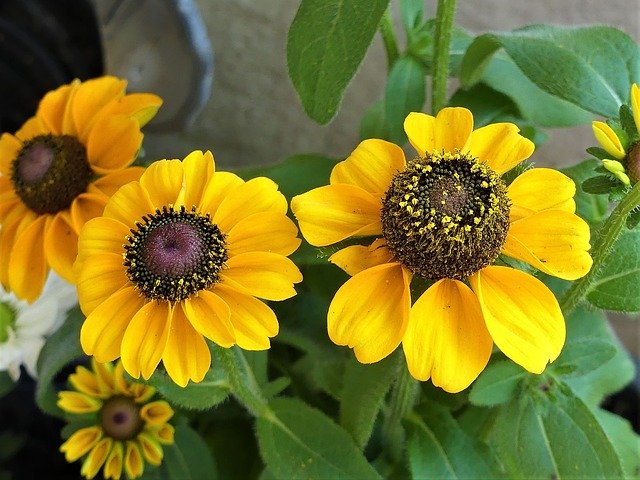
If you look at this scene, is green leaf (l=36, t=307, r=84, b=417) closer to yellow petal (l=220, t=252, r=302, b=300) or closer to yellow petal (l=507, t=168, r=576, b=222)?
yellow petal (l=220, t=252, r=302, b=300)

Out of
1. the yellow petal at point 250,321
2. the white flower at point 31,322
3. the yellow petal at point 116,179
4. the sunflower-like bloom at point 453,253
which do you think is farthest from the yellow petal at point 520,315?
the white flower at point 31,322

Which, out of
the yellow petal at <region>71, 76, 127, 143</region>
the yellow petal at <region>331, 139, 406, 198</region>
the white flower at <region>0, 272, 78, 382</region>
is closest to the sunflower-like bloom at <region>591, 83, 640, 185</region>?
the yellow petal at <region>331, 139, 406, 198</region>

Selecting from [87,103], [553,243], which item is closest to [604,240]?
[553,243]

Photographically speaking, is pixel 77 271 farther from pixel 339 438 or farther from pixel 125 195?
pixel 339 438

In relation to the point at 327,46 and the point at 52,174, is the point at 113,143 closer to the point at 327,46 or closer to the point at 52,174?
the point at 52,174

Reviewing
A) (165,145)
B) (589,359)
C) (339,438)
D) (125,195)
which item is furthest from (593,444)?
(165,145)

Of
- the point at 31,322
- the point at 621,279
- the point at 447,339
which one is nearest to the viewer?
the point at 447,339
